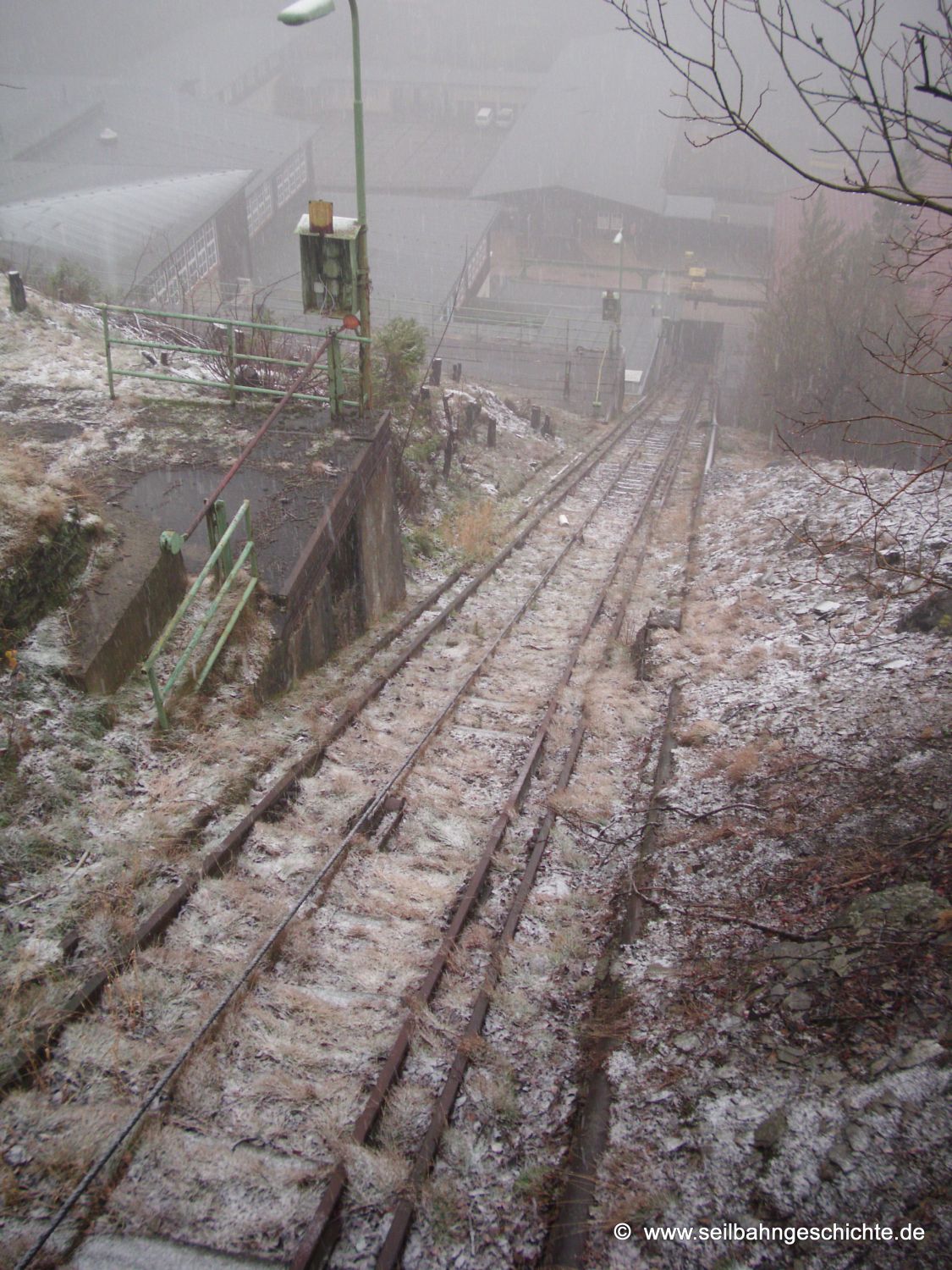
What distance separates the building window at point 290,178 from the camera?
3512 cm

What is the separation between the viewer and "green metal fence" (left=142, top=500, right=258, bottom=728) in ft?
19.5

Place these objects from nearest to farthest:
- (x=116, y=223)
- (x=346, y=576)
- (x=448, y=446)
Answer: (x=346, y=576)
(x=448, y=446)
(x=116, y=223)

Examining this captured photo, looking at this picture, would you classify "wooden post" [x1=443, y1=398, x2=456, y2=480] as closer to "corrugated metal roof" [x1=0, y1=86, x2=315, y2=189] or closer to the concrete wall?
the concrete wall

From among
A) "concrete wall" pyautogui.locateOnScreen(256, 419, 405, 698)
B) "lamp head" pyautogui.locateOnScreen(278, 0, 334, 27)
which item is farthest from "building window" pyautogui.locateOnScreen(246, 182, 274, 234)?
"concrete wall" pyautogui.locateOnScreen(256, 419, 405, 698)

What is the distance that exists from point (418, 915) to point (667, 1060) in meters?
1.82

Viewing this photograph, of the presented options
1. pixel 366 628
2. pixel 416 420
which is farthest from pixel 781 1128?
pixel 416 420

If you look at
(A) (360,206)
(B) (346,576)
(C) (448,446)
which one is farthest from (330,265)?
(C) (448,446)

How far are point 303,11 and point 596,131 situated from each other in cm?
5496

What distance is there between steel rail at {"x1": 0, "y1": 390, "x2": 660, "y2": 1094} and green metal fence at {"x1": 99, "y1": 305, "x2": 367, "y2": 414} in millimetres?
3031

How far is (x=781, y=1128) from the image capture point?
3498 millimetres

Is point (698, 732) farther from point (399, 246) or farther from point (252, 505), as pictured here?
point (399, 246)

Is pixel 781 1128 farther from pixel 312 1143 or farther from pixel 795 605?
pixel 795 605

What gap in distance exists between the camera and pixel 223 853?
5.28 meters

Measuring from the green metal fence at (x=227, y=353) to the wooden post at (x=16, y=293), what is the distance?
123cm
